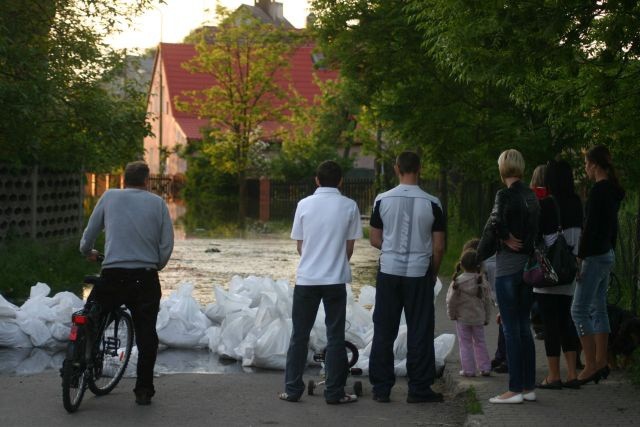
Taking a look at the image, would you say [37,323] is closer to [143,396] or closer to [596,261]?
[143,396]

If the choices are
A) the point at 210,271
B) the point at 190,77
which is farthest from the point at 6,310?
the point at 190,77

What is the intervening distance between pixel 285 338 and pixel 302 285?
1.74 m

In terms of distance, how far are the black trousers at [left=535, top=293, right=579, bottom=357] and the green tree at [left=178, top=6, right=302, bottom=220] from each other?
4854 cm

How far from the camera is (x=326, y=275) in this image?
8.50 meters

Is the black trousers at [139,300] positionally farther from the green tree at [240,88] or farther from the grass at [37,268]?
the green tree at [240,88]

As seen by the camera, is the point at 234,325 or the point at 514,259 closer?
the point at 514,259

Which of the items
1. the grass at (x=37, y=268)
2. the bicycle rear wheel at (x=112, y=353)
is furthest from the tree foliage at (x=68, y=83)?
the bicycle rear wheel at (x=112, y=353)

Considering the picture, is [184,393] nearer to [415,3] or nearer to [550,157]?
[415,3]

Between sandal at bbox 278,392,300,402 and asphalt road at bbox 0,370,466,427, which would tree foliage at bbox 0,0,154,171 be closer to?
asphalt road at bbox 0,370,466,427

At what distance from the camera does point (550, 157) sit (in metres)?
16.4

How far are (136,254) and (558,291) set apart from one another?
9.95 ft

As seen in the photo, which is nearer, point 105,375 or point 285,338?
point 105,375

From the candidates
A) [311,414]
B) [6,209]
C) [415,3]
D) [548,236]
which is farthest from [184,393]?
[6,209]

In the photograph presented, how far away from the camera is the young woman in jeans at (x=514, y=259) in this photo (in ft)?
26.8
